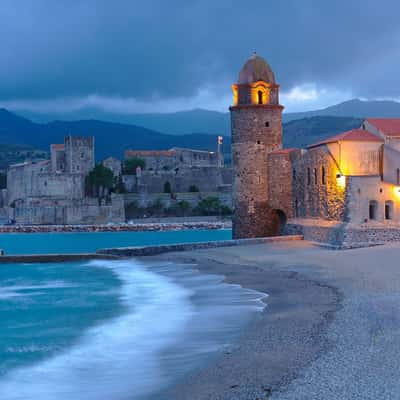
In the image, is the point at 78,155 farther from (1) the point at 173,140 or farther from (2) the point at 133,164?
(1) the point at 173,140

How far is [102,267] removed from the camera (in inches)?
745

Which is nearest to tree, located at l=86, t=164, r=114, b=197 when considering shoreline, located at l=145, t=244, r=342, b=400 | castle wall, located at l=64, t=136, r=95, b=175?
castle wall, located at l=64, t=136, r=95, b=175

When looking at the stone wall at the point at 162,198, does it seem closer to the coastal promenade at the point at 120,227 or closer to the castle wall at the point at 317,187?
the coastal promenade at the point at 120,227

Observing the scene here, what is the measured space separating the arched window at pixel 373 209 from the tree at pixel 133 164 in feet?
137

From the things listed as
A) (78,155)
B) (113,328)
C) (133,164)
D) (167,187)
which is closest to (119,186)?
(167,187)

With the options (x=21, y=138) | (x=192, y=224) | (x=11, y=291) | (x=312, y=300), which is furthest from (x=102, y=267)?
(x=21, y=138)

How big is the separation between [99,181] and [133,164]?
29.4 ft

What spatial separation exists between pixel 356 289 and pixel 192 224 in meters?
36.3

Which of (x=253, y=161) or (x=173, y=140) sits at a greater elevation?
(x=173, y=140)

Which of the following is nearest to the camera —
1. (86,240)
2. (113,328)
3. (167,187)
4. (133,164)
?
(113,328)

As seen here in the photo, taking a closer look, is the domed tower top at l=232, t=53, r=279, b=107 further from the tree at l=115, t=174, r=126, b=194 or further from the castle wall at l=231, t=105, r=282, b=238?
the tree at l=115, t=174, r=126, b=194

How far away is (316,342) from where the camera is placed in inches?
317

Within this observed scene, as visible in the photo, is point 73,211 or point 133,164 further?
point 133,164

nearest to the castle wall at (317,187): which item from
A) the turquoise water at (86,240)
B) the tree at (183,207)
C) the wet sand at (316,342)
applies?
the wet sand at (316,342)
